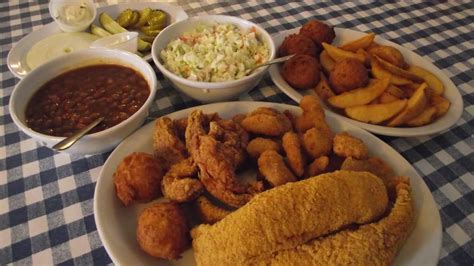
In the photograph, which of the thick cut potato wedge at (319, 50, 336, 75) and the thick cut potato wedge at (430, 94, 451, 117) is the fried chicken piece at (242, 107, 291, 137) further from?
the thick cut potato wedge at (430, 94, 451, 117)

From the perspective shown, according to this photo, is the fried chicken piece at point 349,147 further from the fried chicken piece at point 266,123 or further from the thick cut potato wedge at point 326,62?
the thick cut potato wedge at point 326,62

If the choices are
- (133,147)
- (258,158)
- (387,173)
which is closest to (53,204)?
(133,147)

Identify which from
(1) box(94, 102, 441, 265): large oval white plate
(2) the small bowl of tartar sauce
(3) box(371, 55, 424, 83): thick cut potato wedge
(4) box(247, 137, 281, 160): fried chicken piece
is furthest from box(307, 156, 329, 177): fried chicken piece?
(2) the small bowl of tartar sauce

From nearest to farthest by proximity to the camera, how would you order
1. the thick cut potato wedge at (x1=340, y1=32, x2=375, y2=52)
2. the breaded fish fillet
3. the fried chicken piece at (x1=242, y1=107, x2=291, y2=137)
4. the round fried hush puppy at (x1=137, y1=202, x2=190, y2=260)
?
the breaded fish fillet < the round fried hush puppy at (x1=137, y1=202, x2=190, y2=260) < the fried chicken piece at (x1=242, y1=107, x2=291, y2=137) < the thick cut potato wedge at (x1=340, y1=32, x2=375, y2=52)

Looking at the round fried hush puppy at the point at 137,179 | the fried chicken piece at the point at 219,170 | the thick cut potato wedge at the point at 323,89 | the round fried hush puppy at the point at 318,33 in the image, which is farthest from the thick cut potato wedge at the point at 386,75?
the round fried hush puppy at the point at 137,179

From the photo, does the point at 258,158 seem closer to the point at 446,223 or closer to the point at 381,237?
the point at 381,237
